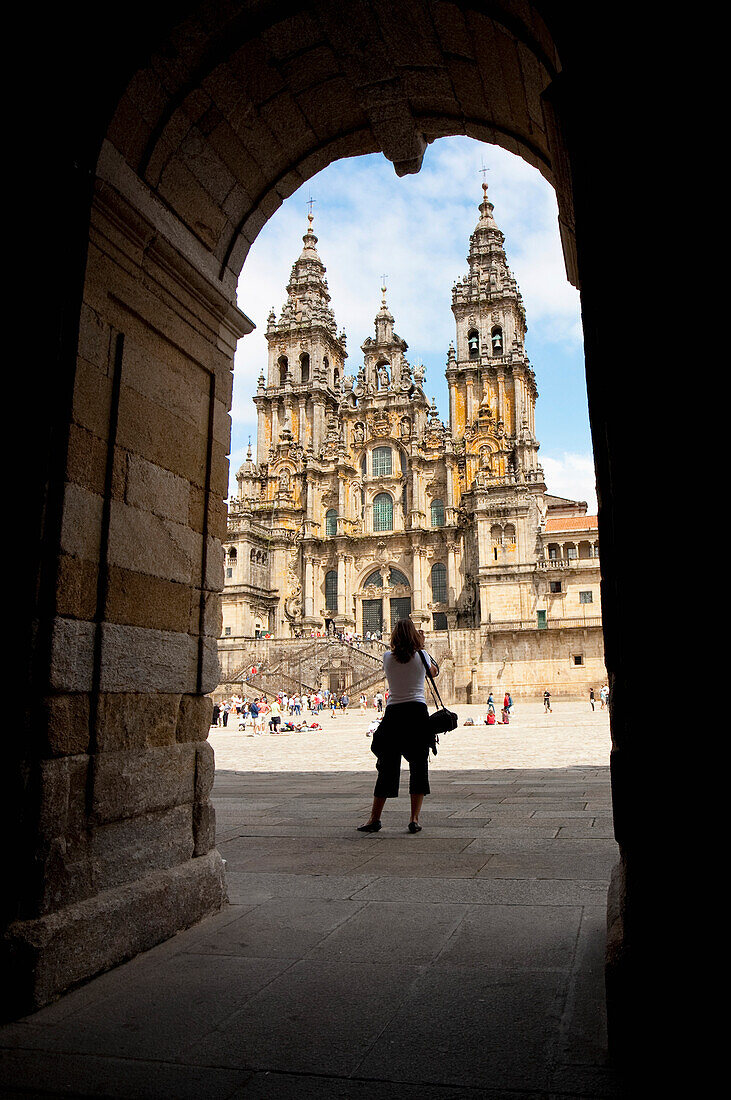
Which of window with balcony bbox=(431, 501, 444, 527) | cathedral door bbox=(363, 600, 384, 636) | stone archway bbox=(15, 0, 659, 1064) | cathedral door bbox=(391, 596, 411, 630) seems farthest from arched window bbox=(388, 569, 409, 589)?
stone archway bbox=(15, 0, 659, 1064)

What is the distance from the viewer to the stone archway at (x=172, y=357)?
2.71 metres

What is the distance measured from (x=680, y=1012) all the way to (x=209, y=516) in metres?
3.33

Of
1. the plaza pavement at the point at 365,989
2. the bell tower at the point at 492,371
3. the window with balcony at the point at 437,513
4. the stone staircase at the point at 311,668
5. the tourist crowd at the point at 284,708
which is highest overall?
the bell tower at the point at 492,371

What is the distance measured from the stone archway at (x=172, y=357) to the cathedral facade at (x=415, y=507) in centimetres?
3824

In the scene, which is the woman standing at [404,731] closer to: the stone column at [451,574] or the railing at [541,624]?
the railing at [541,624]

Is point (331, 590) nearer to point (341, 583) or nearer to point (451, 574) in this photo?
point (341, 583)

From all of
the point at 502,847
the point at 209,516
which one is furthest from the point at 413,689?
the point at 209,516

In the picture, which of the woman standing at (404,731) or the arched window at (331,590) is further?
the arched window at (331,590)

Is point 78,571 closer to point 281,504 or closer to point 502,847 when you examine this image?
point 502,847

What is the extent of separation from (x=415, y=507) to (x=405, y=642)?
155 ft

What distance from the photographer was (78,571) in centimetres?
334

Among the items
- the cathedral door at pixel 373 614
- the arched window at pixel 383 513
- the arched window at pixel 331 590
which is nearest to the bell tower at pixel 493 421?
the arched window at pixel 383 513

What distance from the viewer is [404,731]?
5738 millimetres

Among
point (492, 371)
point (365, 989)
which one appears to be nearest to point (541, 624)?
point (492, 371)
